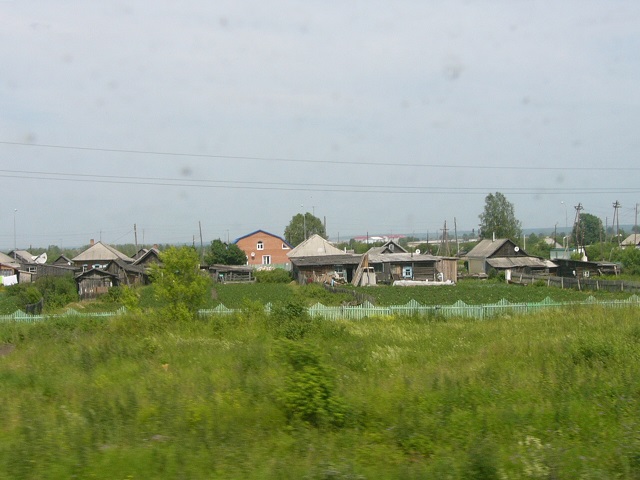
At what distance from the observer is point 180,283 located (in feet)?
71.2

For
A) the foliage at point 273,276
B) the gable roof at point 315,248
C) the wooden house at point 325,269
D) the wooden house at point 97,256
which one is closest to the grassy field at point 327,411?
the wooden house at point 325,269

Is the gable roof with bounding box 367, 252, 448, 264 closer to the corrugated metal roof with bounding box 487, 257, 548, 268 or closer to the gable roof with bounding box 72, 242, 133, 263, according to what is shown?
the corrugated metal roof with bounding box 487, 257, 548, 268

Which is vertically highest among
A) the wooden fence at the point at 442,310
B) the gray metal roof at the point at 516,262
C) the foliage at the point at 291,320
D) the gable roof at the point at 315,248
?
the gable roof at the point at 315,248

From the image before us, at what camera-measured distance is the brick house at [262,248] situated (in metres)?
82.8

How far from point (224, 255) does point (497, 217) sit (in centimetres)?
4913

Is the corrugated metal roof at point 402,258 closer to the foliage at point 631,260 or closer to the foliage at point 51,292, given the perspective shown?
the foliage at point 631,260

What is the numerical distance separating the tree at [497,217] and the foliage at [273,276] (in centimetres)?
4800

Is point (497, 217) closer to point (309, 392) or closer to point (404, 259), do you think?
point (404, 259)

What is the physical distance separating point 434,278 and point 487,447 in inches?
2090

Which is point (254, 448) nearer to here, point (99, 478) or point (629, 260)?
point (99, 478)

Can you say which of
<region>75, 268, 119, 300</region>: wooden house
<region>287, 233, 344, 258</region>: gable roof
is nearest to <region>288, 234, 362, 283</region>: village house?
<region>287, 233, 344, 258</region>: gable roof

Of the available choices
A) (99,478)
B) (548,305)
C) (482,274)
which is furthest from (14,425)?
(482,274)

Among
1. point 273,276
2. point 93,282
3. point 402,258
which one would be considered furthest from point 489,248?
point 93,282

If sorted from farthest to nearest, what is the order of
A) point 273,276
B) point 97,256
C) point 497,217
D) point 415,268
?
1. point 497,217
2. point 97,256
3. point 273,276
4. point 415,268
